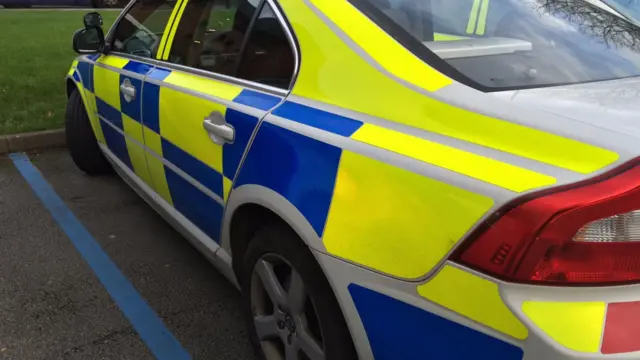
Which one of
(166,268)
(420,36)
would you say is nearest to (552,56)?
(420,36)

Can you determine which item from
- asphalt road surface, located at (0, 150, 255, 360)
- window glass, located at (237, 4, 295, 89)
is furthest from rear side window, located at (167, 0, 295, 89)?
asphalt road surface, located at (0, 150, 255, 360)

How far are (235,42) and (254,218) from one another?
2.43 feet

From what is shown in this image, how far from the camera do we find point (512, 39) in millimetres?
1838

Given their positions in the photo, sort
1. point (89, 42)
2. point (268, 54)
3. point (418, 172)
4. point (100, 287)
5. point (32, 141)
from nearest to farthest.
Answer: point (418, 172), point (268, 54), point (100, 287), point (89, 42), point (32, 141)

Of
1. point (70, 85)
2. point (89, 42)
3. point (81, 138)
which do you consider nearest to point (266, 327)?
point (89, 42)

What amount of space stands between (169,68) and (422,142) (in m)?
1.65

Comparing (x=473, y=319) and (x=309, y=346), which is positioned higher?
(x=473, y=319)

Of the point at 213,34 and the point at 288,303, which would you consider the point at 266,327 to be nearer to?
the point at 288,303

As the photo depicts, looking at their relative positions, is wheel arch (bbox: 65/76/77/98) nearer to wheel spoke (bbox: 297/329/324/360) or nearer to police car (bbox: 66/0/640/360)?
police car (bbox: 66/0/640/360)

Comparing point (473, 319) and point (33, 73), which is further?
point (33, 73)

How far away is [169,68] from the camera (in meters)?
2.73

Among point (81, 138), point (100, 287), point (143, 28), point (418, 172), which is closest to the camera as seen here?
point (418, 172)

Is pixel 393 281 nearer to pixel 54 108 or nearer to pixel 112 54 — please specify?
pixel 112 54

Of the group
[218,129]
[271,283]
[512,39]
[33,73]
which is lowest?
[33,73]
